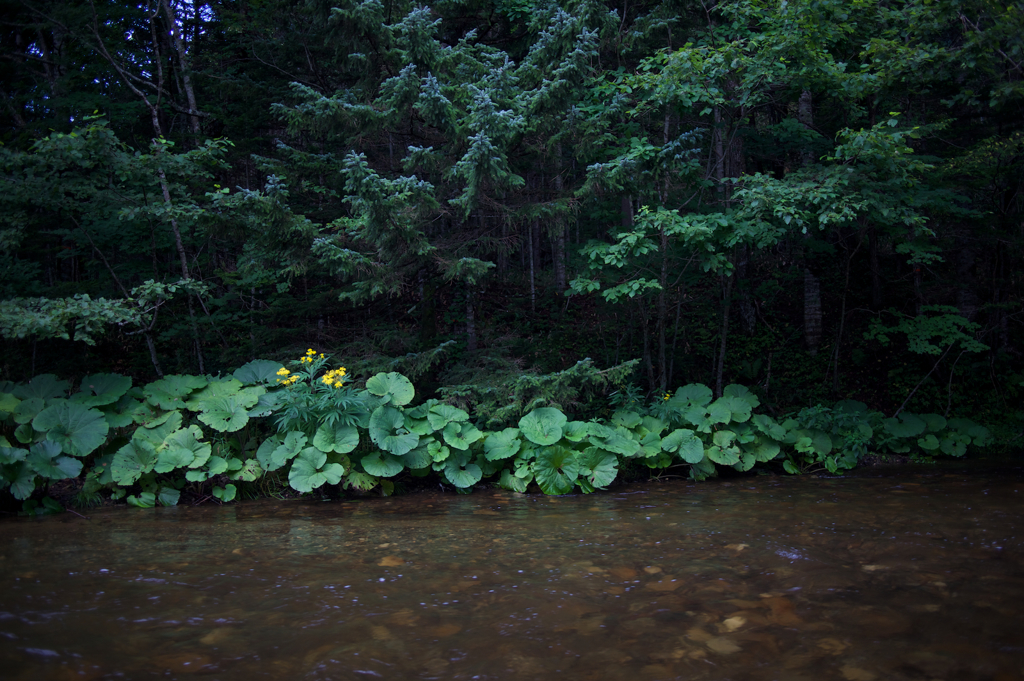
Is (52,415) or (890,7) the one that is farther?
(890,7)

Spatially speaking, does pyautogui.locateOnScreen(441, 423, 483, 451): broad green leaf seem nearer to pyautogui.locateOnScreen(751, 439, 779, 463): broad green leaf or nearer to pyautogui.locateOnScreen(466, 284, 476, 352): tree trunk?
pyautogui.locateOnScreen(466, 284, 476, 352): tree trunk

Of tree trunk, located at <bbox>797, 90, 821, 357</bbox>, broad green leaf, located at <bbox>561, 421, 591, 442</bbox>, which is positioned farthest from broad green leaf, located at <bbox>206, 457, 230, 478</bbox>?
tree trunk, located at <bbox>797, 90, 821, 357</bbox>

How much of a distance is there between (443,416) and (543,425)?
101 cm

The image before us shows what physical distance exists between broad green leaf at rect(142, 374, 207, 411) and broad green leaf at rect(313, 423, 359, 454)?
158cm

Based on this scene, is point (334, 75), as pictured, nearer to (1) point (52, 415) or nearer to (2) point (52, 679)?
(1) point (52, 415)

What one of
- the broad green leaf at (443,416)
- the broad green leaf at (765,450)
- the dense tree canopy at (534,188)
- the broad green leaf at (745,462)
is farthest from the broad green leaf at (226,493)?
the broad green leaf at (765,450)

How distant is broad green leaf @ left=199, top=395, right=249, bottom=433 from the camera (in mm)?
5836

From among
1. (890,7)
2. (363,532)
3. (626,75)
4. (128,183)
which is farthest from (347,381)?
(890,7)

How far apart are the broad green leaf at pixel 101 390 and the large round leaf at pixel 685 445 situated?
558cm

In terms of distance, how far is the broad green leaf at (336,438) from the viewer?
5.69 m

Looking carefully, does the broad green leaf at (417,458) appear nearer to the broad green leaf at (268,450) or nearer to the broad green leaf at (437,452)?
the broad green leaf at (437,452)

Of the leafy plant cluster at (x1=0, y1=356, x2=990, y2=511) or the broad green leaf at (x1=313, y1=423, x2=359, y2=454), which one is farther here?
the broad green leaf at (x1=313, y1=423, x2=359, y2=454)

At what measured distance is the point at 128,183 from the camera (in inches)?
290

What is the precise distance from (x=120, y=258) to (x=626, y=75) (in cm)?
723
